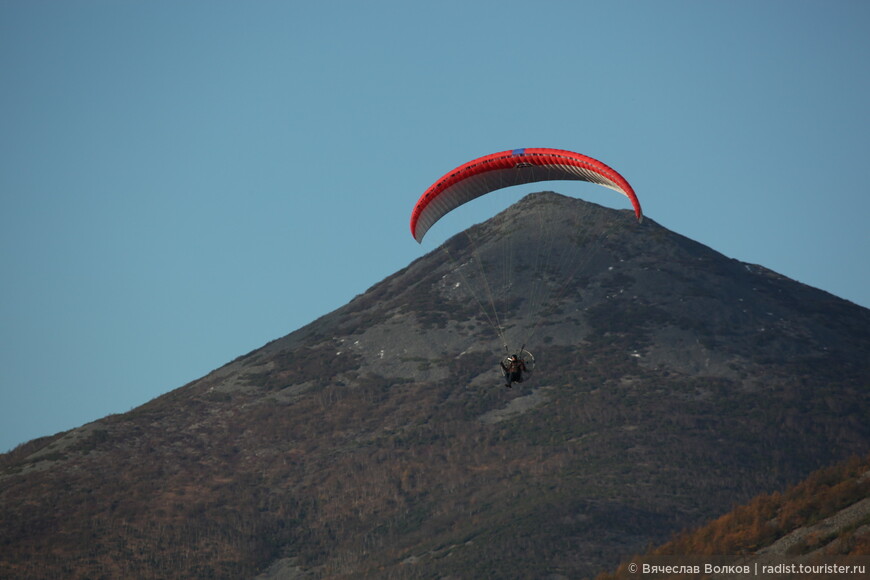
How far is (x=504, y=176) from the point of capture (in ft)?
154

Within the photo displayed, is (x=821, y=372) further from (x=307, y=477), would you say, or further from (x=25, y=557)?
(x=25, y=557)

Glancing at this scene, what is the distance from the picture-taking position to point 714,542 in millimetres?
66438

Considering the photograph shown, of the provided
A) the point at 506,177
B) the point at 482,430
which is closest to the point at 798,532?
the point at 506,177

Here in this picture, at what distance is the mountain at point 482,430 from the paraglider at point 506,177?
4217 centimetres

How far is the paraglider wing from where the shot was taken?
44531 mm

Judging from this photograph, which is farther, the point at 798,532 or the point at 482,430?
the point at 482,430

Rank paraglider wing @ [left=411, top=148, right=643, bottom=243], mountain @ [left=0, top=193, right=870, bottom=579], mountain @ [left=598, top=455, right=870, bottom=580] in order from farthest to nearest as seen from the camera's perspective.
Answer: mountain @ [left=0, top=193, right=870, bottom=579]
mountain @ [left=598, top=455, right=870, bottom=580]
paraglider wing @ [left=411, top=148, right=643, bottom=243]

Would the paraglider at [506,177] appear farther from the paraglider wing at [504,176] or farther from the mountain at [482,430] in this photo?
the mountain at [482,430]

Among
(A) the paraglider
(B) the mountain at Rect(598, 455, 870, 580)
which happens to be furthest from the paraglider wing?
(B) the mountain at Rect(598, 455, 870, 580)

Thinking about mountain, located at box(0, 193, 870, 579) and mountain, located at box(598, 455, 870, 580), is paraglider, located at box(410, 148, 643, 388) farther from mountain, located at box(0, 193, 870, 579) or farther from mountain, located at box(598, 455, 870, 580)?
mountain, located at box(0, 193, 870, 579)

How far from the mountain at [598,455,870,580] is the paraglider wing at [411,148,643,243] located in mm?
18674

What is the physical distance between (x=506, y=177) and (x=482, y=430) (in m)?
75.5

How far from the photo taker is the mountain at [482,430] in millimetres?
97688

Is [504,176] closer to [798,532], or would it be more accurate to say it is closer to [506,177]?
[506,177]
